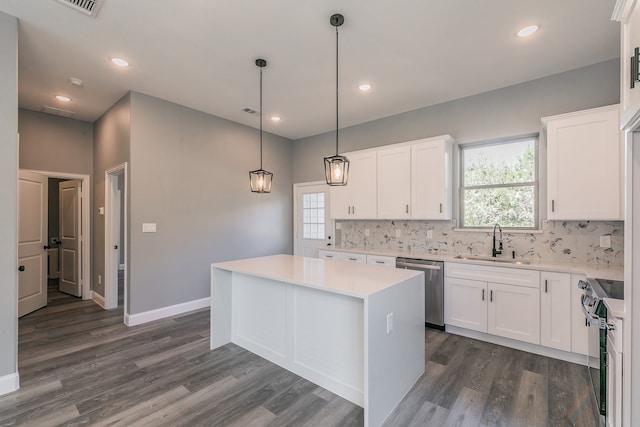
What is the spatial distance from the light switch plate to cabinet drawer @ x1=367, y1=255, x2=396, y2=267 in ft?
9.52

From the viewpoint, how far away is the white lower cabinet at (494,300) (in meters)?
2.90

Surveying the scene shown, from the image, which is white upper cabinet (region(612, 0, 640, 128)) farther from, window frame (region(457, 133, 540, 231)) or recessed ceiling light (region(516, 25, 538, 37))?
window frame (region(457, 133, 540, 231))

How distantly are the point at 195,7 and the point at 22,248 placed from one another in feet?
13.9

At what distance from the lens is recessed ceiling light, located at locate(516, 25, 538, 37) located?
2.44 m

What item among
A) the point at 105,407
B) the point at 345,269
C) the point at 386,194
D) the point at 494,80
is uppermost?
the point at 494,80

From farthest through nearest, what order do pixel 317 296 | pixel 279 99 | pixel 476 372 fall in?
1. pixel 279 99
2. pixel 476 372
3. pixel 317 296

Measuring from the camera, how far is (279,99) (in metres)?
3.96

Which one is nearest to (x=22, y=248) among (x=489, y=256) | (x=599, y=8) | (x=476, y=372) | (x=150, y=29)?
(x=150, y=29)

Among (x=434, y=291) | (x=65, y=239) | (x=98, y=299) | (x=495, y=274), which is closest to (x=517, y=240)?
(x=495, y=274)

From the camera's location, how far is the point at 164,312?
3.99m

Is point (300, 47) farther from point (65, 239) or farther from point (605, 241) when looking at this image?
point (65, 239)

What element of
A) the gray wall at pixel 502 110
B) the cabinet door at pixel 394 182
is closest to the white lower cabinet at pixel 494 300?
the cabinet door at pixel 394 182

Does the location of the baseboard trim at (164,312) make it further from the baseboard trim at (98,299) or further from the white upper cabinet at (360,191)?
the white upper cabinet at (360,191)

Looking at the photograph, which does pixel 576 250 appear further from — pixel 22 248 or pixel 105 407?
pixel 22 248
